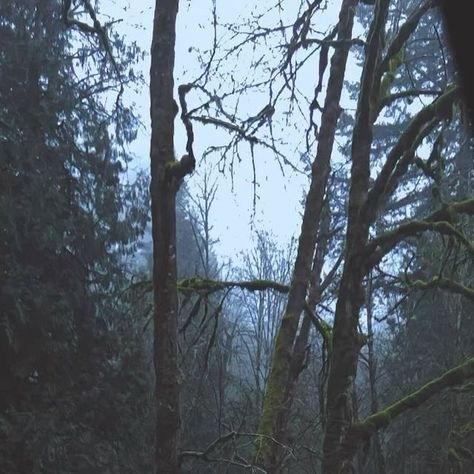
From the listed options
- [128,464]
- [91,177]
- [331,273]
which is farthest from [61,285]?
[331,273]

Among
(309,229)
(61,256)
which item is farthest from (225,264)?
(309,229)

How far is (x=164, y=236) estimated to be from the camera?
5.95m

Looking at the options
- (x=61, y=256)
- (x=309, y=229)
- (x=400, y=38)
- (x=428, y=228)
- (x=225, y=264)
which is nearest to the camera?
(x=400, y=38)

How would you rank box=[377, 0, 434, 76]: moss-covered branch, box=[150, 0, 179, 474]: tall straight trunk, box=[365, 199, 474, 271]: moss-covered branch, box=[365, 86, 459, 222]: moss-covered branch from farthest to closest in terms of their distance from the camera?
box=[365, 199, 474, 271]: moss-covered branch → box=[365, 86, 459, 222]: moss-covered branch → box=[377, 0, 434, 76]: moss-covered branch → box=[150, 0, 179, 474]: tall straight trunk

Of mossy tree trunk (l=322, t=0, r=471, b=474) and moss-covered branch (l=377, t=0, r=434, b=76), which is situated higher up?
moss-covered branch (l=377, t=0, r=434, b=76)

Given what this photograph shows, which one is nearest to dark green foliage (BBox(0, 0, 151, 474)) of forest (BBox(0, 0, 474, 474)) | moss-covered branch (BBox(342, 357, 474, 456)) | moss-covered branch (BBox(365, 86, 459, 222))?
forest (BBox(0, 0, 474, 474))

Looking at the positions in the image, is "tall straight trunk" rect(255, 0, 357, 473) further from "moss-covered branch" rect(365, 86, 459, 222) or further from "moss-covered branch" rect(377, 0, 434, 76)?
"moss-covered branch" rect(365, 86, 459, 222)

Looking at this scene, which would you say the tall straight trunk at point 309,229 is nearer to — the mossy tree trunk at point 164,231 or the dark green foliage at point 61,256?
the mossy tree trunk at point 164,231

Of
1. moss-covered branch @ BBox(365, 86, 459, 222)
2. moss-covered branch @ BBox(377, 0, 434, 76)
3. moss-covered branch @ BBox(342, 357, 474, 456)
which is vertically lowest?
moss-covered branch @ BBox(342, 357, 474, 456)

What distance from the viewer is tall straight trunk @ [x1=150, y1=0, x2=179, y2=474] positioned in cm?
557

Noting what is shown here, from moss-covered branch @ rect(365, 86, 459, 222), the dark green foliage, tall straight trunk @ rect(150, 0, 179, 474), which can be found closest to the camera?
tall straight trunk @ rect(150, 0, 179, 474)

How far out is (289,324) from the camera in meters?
7.91

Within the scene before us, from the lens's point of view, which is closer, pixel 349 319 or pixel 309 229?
pixel 349 319

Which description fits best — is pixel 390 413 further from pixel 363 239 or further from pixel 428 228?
pixel 428 228
